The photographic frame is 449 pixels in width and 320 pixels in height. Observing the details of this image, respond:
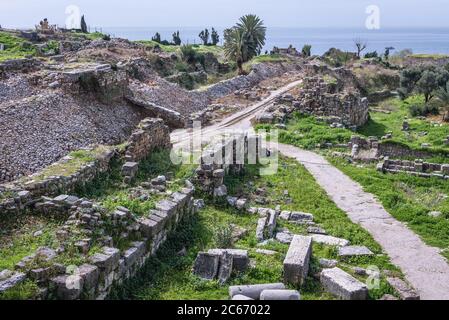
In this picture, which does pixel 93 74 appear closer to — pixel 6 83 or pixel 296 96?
pixel 6 83

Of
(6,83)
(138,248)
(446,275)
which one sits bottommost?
(446,275)

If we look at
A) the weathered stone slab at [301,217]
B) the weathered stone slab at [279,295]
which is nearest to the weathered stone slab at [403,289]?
the weathered stone slab at [279,295]

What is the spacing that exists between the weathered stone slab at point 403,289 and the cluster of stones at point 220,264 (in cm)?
314

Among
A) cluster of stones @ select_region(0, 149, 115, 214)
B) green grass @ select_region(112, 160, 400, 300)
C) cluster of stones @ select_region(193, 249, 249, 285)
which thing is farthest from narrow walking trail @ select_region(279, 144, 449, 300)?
cluster of stones @ select_region(0, 149, 115, 214)

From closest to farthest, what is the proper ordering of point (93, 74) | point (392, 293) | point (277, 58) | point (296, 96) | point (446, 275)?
point (392, 293) → point (446, 275) → point (93, 74) → point (296, 96) → point (277, 58)

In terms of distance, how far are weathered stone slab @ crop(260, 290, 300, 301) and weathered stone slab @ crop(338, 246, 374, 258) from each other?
3.62 m

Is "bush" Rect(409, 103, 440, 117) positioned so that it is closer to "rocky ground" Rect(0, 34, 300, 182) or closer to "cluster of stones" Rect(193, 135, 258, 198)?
"rocky ground" Rect(0, 34, 300, 182)

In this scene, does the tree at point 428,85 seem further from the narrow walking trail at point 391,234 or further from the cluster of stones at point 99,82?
the cluster of stones at point 99,82

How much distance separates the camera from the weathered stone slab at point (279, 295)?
33.6 feet

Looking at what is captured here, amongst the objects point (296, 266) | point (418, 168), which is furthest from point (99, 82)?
point (296, 266)

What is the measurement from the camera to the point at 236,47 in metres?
47.3

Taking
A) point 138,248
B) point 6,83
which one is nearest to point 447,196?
point 138,248

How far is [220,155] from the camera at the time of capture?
19000mm

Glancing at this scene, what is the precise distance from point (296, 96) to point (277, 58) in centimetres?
2224
